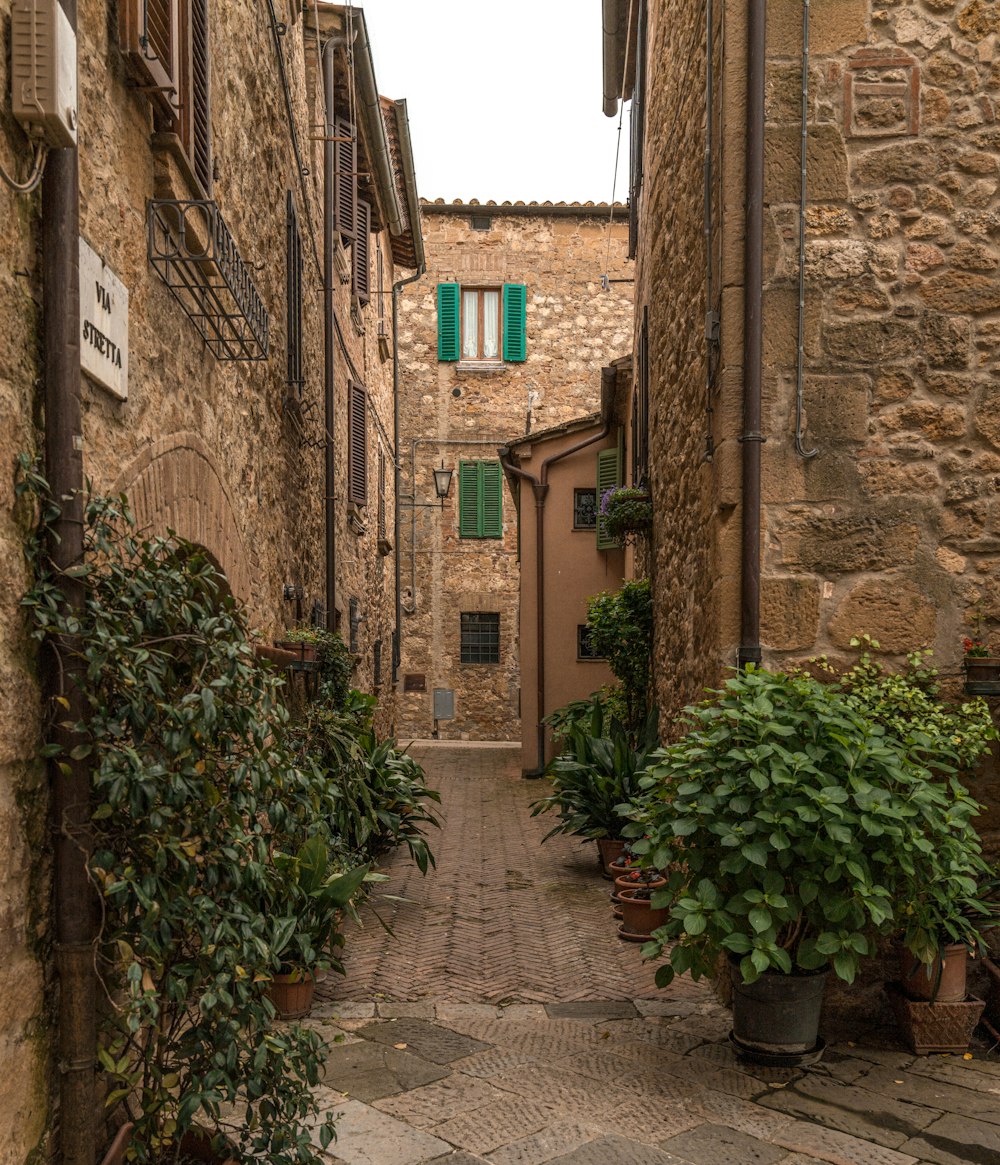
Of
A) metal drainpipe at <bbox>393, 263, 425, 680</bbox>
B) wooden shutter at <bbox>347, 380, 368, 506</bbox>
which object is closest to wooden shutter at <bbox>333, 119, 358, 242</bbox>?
wooden shutter at <bbox>347, 380, 368, 506</bbox>

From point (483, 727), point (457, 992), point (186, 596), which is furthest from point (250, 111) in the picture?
point (483, 727)

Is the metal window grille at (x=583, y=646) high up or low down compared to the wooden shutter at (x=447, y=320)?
down

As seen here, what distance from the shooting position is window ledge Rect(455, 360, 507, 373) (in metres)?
19.4

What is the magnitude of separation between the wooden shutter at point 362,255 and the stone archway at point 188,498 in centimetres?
707

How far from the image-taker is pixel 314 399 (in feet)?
26.7

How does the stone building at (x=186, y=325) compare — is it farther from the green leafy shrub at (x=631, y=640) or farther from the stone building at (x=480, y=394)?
the stone building at (x=480, y=394)

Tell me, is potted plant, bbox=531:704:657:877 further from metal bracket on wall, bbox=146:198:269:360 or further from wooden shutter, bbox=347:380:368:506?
wooden shutter, bbox=347:380:368:506

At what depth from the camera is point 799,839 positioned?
151 inches

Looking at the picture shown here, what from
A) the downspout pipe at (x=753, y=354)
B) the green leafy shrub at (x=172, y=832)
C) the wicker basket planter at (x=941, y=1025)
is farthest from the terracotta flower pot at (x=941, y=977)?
the green leafy shrub at (x=172, y=832)

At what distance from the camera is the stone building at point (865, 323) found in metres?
4.62

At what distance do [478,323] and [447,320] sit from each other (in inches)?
24.1

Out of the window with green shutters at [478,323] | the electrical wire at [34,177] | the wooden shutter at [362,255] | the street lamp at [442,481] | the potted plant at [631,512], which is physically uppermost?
the window with green shutters at [478,323]

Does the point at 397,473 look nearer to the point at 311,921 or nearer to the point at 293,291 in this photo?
the point at 293,291

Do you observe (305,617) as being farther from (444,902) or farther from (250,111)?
(250,111)
